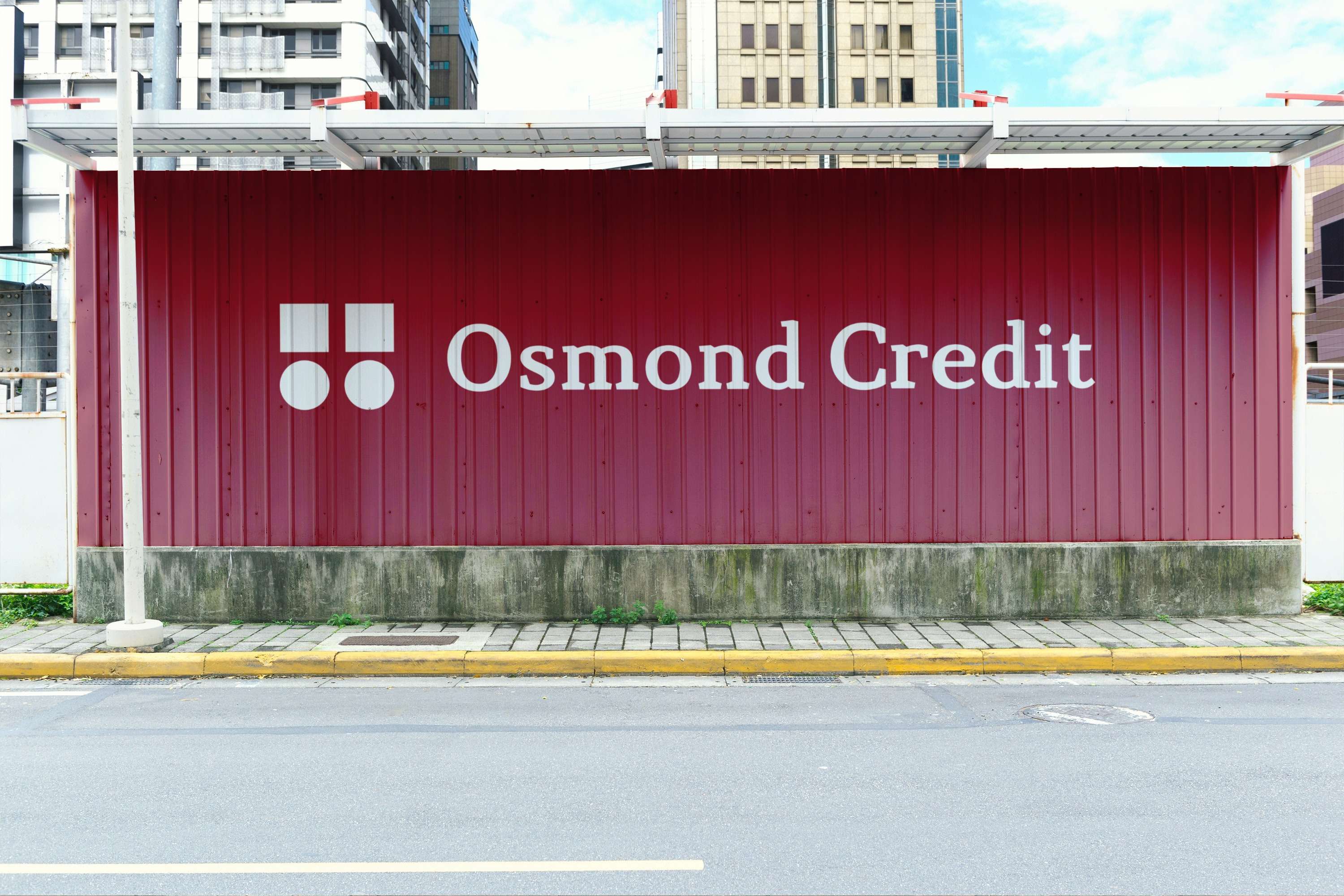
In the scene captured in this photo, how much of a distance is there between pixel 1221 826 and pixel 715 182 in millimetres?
6650

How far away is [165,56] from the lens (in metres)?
9.22

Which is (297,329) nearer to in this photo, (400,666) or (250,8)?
(400,666)

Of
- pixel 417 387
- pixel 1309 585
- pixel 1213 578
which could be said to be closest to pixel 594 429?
pixel 417 387

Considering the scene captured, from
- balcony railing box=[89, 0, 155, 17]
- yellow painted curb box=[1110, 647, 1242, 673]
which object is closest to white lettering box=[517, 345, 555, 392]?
yellow painted curb box=[1110, 647, 1242, 673]

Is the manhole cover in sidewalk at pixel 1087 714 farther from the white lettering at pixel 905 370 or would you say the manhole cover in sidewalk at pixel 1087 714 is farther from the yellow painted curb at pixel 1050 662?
the white lettering at pixel 905 370

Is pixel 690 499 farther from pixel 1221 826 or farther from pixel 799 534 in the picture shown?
pixel 1221 826

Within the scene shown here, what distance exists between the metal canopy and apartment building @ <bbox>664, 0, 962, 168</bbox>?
58.4 m

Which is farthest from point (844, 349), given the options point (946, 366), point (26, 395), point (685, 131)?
point (26, 395)

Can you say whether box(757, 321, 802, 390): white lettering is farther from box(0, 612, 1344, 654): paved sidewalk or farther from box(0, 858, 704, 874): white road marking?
box(0, 858, 704, 874): white road marking

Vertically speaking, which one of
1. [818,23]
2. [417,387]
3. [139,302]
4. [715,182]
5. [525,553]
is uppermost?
[818,23]

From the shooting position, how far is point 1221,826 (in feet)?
14.4

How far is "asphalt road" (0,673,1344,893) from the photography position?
12.9ft

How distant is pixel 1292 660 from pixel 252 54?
166 ft

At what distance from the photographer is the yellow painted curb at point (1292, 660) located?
764 centimetres
